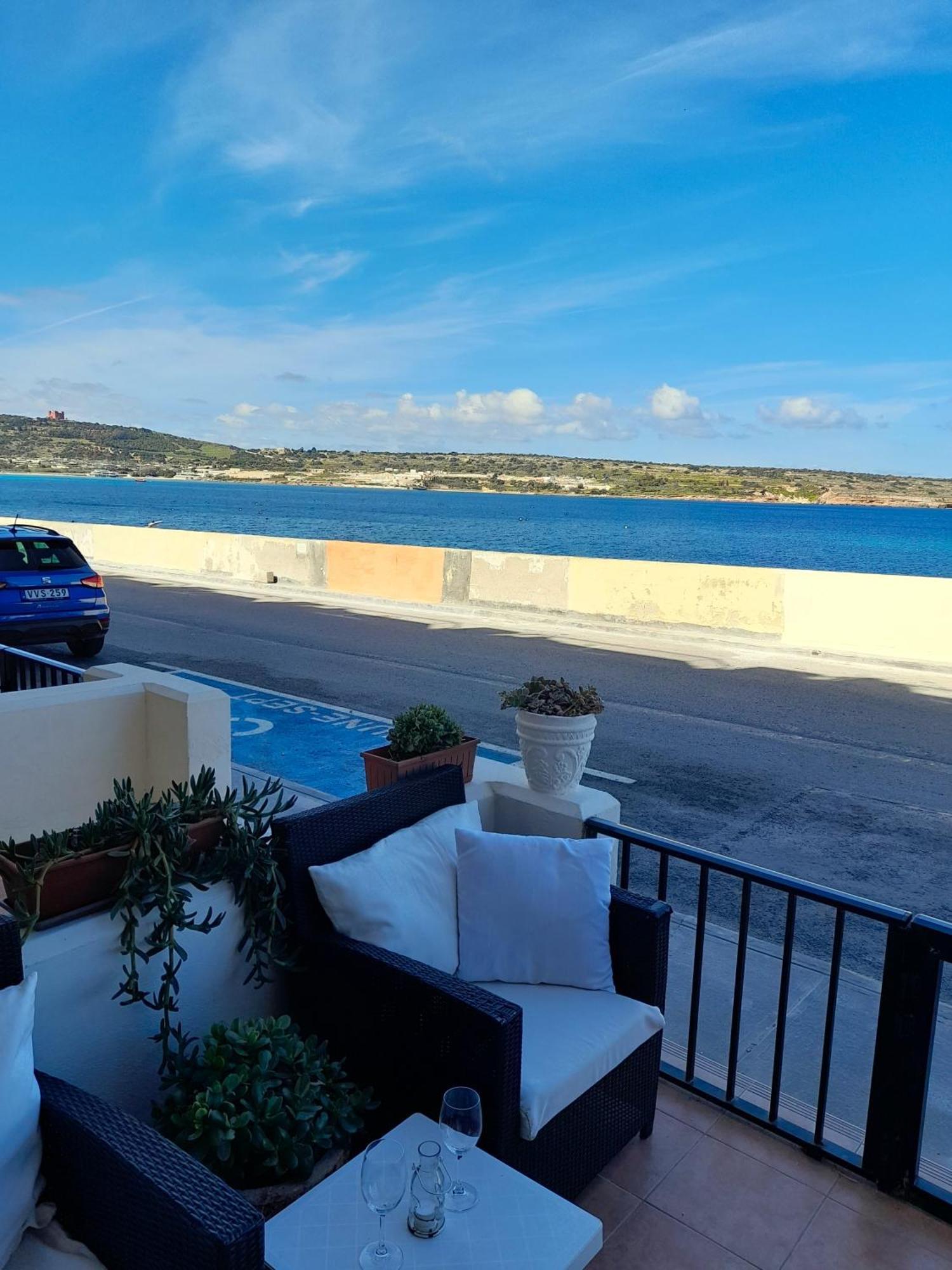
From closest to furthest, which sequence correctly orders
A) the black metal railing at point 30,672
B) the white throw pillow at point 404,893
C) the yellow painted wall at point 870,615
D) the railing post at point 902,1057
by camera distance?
the railing post at point 902,1057, the white throw pillow at point 404,893, the black metal railing at point 30,672, the yellow painted wall at point 870,615

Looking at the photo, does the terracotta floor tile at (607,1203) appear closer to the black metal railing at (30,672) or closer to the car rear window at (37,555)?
the black metal railing at (30,672)

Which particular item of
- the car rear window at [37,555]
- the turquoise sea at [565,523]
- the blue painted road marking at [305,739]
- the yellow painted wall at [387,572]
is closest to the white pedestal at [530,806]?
the blue painted road marking at [305,739]

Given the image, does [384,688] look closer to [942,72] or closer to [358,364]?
[942,72]

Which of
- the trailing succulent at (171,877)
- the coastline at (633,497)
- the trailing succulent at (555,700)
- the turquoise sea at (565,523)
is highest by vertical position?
the coastline at (633,497)

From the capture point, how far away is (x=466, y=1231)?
1.96m

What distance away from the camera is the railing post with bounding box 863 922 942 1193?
104 inches

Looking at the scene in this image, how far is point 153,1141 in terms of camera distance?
186 centimetres

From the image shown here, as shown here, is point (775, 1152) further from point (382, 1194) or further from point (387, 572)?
point (387, 572)

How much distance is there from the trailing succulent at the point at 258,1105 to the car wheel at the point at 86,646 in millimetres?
10629

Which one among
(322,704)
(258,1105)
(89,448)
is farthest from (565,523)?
(258,1105)

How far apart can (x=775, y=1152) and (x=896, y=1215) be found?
40 cm

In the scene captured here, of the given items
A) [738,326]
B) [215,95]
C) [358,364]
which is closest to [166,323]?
[358,364]

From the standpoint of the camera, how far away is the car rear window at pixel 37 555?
37.5ft

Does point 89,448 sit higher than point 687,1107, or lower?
higher
